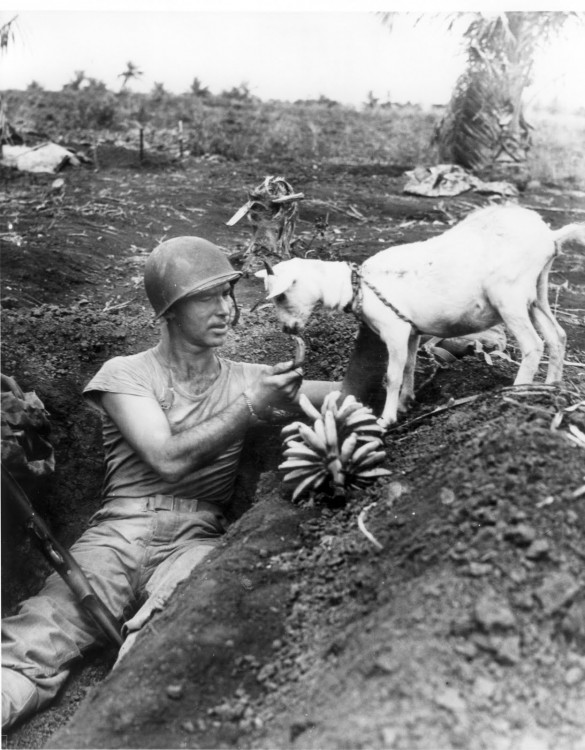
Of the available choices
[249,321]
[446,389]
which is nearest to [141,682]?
[446,389]

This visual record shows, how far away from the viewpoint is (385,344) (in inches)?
130

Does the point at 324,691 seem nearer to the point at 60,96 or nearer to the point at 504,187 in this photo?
the point at 504,187

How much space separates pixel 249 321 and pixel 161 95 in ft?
52.6

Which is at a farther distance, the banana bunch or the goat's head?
the goat's head

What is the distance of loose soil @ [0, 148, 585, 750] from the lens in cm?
176

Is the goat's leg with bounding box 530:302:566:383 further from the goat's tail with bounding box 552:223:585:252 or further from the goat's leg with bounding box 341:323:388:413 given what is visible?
the goat's leg with bounding box 341:323:388:413

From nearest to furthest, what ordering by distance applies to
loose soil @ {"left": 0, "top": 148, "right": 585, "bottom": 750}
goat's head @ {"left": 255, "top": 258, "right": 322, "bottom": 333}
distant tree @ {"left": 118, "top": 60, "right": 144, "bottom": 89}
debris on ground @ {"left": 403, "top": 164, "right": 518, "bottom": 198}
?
loose soil @ {"left": 0, "top": 148, "right": 585, "bottom": 750}
goat's head @ {"left": 255, "top": 258, "right": 322, "bottom": 333}
distant tree @ {"left": 118, "top": 60, "right": 144, "bottom": 89}
debris on ground @ {"left": 403, "top": 164, "right": 518, "bottom": 198}

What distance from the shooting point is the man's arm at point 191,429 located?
3.26 m

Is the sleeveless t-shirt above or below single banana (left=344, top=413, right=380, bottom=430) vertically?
below

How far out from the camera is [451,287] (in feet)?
9.73

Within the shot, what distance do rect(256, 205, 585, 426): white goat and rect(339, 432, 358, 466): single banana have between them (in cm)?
41

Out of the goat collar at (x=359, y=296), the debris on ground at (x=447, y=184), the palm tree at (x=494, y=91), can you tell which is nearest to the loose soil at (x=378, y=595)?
the goat collar at (x=359, y=296)

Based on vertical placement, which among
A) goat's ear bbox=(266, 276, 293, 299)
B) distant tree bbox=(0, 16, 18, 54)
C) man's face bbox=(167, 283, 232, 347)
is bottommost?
man's face bbox=(167, 283, 232, 347)

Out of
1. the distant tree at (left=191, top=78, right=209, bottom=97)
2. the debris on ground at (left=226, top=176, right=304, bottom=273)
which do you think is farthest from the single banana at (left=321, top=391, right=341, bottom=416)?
the distant tree at (left=191, top=78, right=209, bottom=97)
